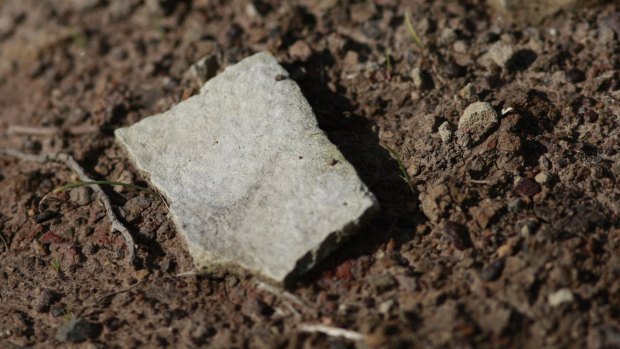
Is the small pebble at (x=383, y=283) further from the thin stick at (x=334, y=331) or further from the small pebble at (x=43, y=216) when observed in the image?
the small pebble at (x=43, y=216)

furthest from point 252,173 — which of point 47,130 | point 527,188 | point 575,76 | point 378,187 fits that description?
point 575,76

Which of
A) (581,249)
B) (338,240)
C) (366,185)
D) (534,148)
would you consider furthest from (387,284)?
(534,148)

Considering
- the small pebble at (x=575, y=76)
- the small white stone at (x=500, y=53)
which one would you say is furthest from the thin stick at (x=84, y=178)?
the small pebble at (x=575, y=76)

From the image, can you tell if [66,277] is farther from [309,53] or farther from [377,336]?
[309,53]

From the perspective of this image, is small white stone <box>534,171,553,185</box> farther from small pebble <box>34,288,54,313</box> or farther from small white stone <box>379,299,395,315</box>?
small pebble <box>34,288,54,313</box>

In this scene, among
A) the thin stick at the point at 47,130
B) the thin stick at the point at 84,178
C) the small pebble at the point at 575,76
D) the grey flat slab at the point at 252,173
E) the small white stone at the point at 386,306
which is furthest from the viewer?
the thin stick at the point at 47,130

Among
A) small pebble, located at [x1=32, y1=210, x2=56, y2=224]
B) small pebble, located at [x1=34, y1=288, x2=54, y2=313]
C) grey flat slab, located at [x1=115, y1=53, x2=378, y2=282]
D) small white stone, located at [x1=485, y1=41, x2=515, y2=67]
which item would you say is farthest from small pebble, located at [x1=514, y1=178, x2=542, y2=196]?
small pebble, located at [x1=32, y1=210, x2=56, y2=224]
